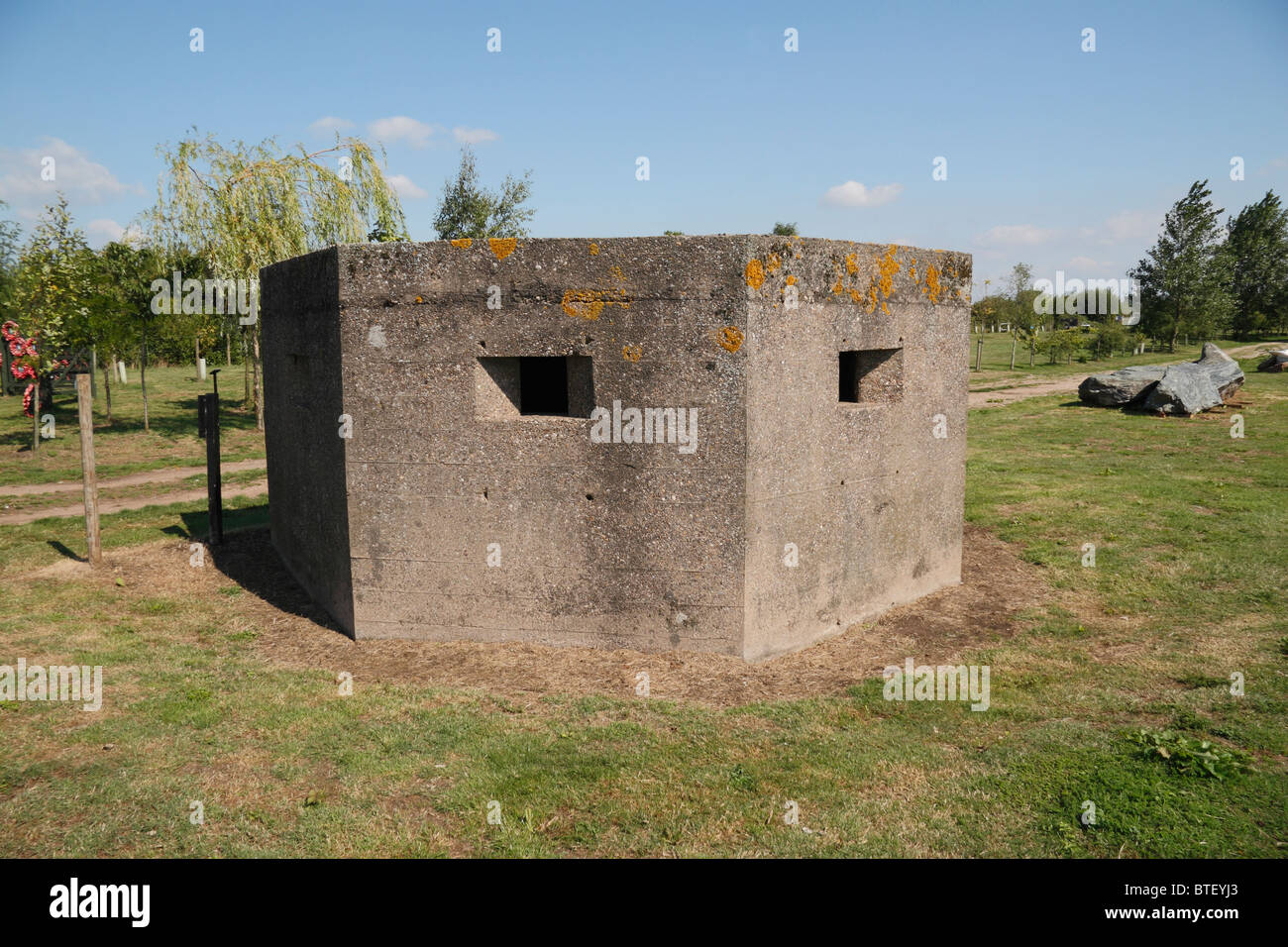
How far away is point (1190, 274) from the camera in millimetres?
33281

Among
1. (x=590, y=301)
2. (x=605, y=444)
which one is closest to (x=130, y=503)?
(x=605, y=444)

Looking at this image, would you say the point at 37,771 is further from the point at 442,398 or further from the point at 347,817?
the point at 442,398

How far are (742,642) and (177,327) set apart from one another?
29.4 meters

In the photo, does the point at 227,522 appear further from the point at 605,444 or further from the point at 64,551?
the point at 605,444

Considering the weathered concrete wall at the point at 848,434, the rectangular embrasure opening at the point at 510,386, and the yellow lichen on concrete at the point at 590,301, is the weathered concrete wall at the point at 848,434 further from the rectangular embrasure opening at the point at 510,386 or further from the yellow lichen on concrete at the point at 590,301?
the rectangular embrasure opening at the point at 510,386

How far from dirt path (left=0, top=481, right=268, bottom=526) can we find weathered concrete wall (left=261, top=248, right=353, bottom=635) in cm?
591

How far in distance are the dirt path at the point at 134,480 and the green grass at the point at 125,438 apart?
0.35m

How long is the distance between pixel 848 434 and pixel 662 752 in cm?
341

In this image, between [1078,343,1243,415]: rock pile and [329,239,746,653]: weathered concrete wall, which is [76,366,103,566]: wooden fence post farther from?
[1078,343,1243,415]: rock pile

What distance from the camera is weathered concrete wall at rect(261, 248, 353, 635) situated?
7.46 metres

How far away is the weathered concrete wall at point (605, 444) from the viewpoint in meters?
6.59
